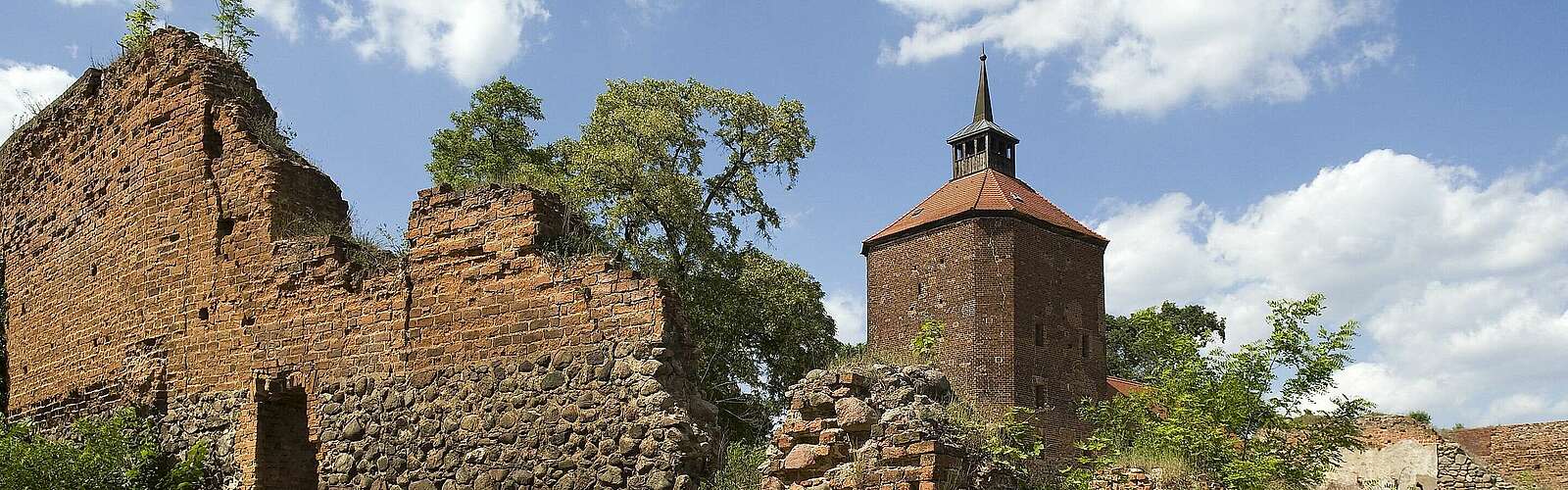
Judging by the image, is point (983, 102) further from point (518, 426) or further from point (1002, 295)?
point (518, 426)

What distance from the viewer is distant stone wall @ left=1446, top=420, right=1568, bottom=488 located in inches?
805

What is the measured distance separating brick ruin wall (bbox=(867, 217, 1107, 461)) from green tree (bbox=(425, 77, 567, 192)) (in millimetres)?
11176

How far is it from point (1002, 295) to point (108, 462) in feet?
77.6

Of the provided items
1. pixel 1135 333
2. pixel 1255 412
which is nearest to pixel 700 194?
pixel 1255 412

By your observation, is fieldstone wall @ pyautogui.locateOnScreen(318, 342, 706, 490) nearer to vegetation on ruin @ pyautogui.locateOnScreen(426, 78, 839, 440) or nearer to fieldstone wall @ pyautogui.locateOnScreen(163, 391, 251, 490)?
fieldstone wall @ pyautogui.locateOnScreen(163, 391, 251, 490)

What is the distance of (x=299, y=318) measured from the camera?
30.1 ft

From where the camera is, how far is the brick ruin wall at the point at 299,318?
25.7 feet

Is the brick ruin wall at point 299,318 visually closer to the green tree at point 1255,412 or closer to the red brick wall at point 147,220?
the red brick wall at point 147,220

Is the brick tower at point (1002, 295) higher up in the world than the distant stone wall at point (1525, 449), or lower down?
higher up

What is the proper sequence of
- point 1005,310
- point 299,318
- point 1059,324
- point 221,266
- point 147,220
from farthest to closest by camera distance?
point 1059,324, point 1005,310, point 147,220, point 221,266, point 299,318

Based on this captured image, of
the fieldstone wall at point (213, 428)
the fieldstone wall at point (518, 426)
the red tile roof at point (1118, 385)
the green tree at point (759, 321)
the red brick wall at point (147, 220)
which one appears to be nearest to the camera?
the fieldstone wall at point (518, 426)

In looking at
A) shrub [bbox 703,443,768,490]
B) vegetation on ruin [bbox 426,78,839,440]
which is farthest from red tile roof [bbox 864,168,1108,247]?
shrub [bbox 703,443,768,490]

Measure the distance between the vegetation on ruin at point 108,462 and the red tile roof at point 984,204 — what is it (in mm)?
23780

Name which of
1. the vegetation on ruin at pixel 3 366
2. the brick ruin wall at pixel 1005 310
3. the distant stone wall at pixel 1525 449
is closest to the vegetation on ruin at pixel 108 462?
the vegetation on ruin at pixel 3 366
